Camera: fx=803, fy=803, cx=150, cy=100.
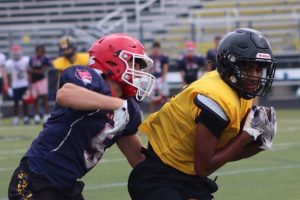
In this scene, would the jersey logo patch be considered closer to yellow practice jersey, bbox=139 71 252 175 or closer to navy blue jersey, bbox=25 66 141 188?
navy blue jersey, bbox=25 66 141 188

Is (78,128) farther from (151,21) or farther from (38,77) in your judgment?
(151,21)

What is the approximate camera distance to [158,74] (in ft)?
58.1

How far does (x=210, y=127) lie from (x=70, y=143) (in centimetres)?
72

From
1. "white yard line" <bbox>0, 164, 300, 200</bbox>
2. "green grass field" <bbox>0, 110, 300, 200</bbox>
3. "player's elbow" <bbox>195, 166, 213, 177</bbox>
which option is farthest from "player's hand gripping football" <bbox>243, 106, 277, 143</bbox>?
"white yard line" <bbox>0, 164, 300, 200</bbox>

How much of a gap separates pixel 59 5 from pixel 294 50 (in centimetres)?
793

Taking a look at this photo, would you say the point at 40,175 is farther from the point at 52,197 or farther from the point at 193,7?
the point at 193,7

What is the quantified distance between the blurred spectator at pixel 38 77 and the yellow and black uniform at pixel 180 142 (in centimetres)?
1255

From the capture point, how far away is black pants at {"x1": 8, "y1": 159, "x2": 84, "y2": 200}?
13.4 ft

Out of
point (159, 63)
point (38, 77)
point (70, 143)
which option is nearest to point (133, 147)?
point (70, 143)

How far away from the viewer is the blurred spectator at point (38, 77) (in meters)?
16.9

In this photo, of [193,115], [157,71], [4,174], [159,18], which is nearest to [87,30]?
[159,18]

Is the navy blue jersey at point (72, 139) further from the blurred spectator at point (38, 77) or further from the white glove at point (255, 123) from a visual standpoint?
the blurred spectator at point (38, 77)

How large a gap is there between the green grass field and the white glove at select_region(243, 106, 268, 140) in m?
2.91

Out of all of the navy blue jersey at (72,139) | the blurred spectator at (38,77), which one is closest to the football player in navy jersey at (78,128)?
the navy blue jersey at (72,139)
